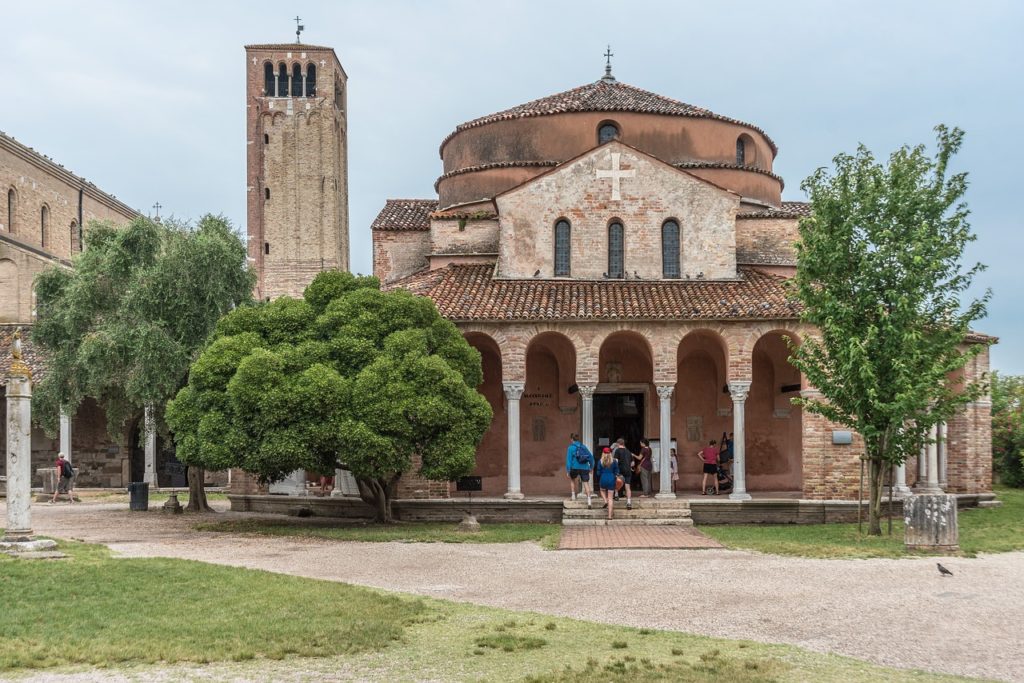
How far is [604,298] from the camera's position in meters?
→ 24.2

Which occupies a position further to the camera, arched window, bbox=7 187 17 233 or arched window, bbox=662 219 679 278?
arched window, bbox=7 187 17 233

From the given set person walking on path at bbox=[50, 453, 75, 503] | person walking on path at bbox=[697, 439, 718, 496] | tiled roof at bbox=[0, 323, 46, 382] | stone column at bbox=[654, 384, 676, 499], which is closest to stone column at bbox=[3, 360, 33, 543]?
stone column at bbox=[654, 384, 676, 499]

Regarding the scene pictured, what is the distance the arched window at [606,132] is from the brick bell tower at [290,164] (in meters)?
29.0

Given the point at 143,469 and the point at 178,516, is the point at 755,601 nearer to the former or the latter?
the point at 178,516

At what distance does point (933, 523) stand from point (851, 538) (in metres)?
2.41

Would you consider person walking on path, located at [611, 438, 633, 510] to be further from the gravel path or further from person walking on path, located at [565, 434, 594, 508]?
A: the gravel path

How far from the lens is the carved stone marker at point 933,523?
1650cm

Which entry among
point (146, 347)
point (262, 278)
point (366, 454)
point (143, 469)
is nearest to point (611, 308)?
point (366, 454)

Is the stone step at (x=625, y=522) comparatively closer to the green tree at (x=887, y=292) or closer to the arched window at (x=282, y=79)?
the green tree at (x=887, y=292)

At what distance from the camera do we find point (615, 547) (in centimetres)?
1758

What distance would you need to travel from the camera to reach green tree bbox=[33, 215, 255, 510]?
24.6 meters

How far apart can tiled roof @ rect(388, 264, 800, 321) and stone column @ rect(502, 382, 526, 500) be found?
5.11 ft

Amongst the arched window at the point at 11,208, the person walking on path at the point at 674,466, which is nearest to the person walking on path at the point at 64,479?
the arched window at the point at 11,208

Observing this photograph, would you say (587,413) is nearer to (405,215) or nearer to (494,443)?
(494,443)
